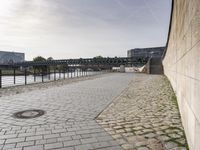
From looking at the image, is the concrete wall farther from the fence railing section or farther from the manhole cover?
the fence railing section

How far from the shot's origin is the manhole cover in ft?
19.4

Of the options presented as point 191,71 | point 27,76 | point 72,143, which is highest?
point 191,71

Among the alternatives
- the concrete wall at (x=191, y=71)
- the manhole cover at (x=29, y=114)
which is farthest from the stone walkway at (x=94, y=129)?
the concrete wall at (x=191, y=71)

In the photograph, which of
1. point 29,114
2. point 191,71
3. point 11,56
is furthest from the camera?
point 11,56

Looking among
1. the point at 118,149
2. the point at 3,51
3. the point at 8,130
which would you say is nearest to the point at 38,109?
the point at 8,130

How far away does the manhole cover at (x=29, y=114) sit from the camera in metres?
5.90

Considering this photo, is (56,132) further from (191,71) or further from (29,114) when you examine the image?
(191,71)

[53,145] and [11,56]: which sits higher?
[11,56]

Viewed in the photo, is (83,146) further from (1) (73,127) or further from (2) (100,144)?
(1) (73,127)

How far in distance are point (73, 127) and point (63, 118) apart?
2.94ft

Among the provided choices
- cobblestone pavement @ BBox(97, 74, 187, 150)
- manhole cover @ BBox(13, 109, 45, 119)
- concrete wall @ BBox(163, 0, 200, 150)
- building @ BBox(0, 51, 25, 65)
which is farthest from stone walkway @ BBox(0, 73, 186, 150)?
building @ BBox(0, 51, 25, 65)

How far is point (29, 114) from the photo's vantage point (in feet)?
20.2

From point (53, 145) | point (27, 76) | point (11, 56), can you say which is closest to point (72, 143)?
point (53, 145)

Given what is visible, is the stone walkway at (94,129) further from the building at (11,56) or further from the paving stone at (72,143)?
the building at (11,56)
